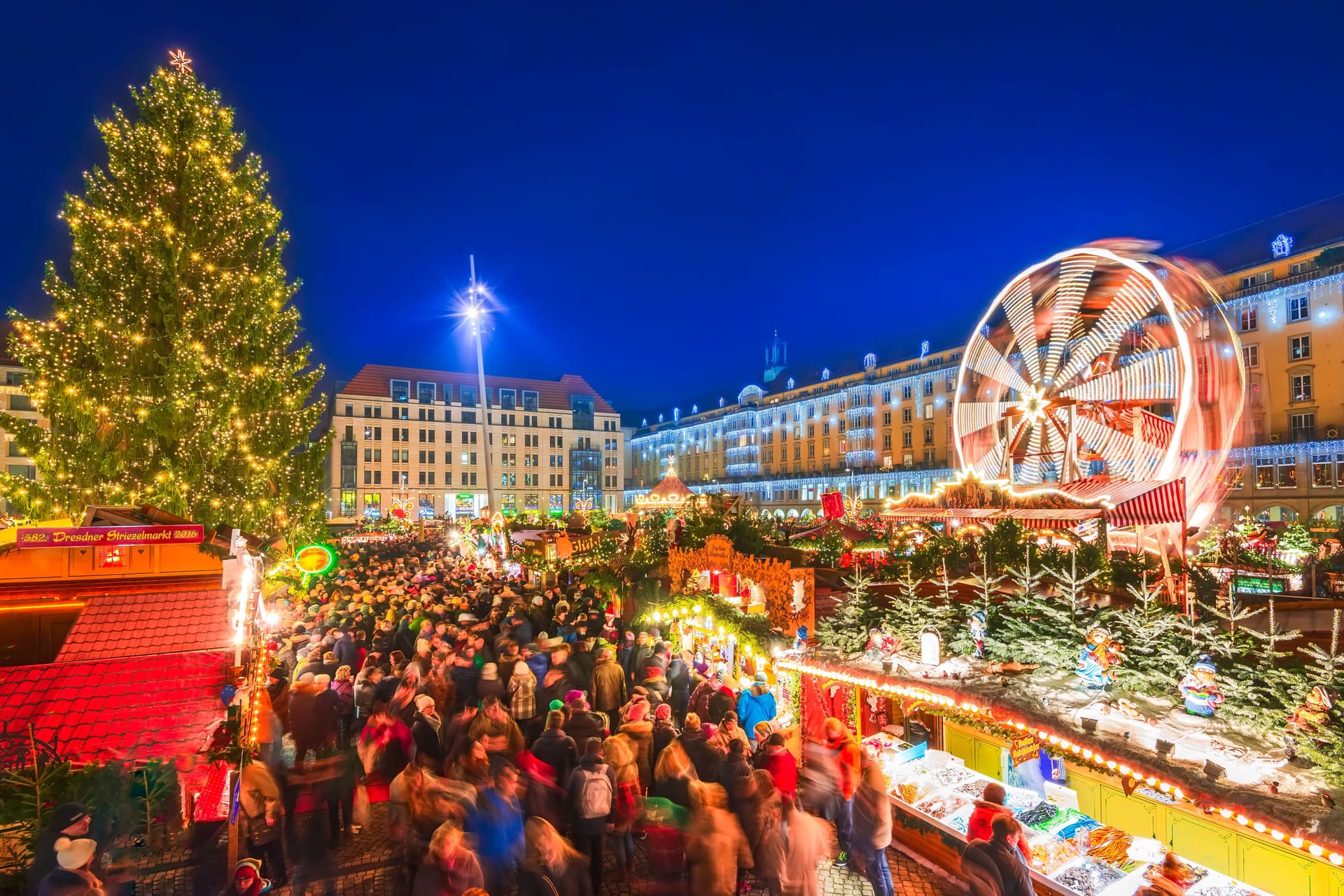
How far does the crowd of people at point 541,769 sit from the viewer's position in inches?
205

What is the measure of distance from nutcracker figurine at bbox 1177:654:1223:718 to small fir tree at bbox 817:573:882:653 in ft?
11.6

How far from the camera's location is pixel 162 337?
496 inches

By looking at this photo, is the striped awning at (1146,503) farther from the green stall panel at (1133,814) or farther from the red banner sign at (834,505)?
the red banner sign at (834,505)

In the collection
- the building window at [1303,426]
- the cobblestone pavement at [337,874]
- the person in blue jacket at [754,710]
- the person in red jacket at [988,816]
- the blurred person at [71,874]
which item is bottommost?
the cobblestone pavement at [337,874]

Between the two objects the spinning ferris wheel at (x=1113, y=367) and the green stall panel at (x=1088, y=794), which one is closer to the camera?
the green stall panel at (x=1088, y=794)

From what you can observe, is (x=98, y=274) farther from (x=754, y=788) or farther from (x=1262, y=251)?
(x=1262, y=251)

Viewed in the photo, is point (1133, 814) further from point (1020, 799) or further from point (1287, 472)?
point (1287, 472)

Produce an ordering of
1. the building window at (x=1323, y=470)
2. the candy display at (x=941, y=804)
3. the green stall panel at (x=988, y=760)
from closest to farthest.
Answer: the candy display at (x=941, y=804)
the green stall panel at (x=988, y=760)
the building window at (x=1323, y=470)

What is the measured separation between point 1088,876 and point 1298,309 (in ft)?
144

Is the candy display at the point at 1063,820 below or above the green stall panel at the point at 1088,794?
below

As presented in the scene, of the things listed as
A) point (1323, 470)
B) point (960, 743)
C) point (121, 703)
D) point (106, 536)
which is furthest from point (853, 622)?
point (1323, 470)

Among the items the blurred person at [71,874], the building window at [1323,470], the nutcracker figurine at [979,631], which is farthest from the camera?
the building window at [1323,470]

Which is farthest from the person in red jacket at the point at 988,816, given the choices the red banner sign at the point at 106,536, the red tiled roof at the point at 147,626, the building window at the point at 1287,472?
the building window at the point at 1287,472

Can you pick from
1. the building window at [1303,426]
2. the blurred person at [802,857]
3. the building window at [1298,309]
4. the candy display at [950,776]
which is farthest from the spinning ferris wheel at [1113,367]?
the building window at [1298,309]
